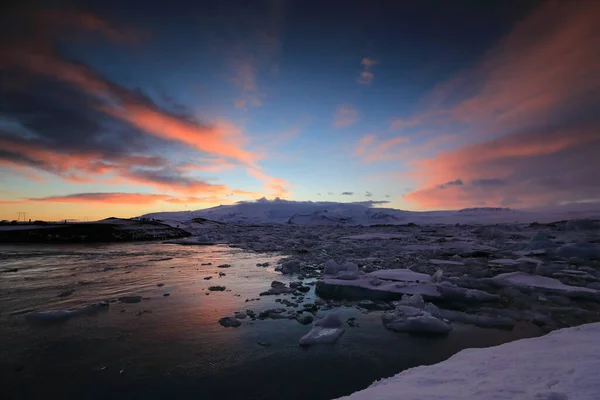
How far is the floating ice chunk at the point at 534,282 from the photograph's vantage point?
20.4 ft

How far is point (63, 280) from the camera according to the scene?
7332mm

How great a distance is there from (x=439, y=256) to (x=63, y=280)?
12704 mm

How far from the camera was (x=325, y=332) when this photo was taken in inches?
157

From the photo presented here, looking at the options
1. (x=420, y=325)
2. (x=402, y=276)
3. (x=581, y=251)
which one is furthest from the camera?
(x=581, y=251)

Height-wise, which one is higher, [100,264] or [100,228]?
[100,228]

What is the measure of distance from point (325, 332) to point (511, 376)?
2275 millimetres

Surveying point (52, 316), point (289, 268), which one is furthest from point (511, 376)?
point (289, 268)

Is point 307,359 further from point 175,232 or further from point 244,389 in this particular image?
→ point 175,232

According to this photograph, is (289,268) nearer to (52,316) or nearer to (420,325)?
(420,325)

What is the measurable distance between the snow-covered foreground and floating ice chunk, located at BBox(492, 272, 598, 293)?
415cm

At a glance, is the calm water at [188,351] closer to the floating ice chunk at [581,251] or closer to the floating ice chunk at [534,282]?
the floating ice chunk at [534,282]

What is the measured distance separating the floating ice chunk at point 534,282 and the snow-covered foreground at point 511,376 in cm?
415

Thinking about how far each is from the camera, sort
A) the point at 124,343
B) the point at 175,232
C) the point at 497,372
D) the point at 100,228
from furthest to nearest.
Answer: the point at 175,232 < the point at 100,228 < the point at 124,343 < the point at 497,372

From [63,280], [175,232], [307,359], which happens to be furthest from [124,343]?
[175,232]
